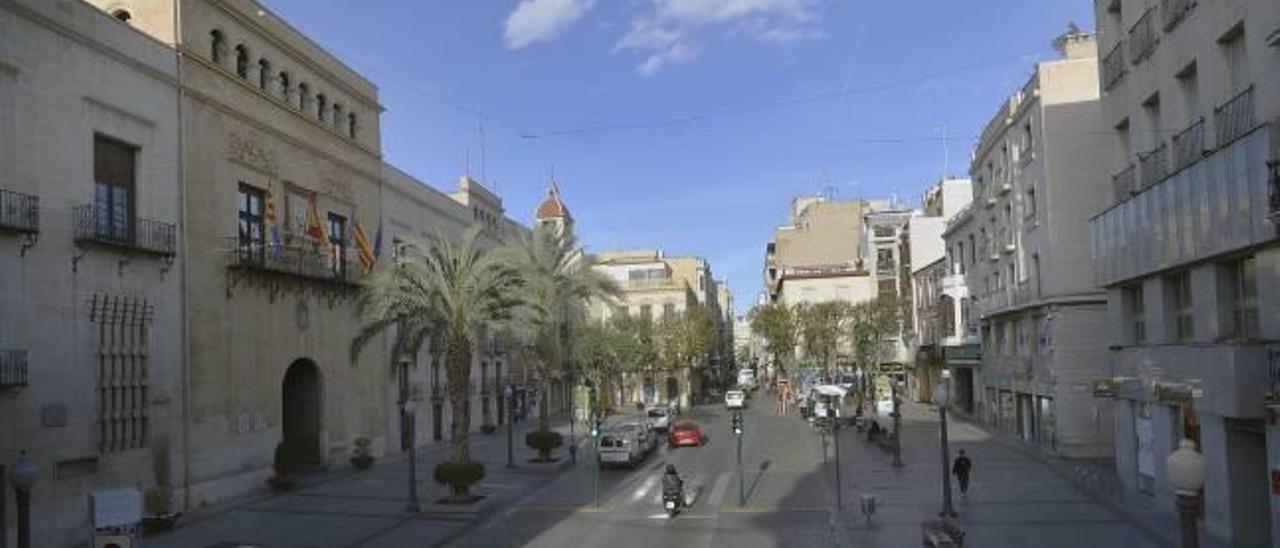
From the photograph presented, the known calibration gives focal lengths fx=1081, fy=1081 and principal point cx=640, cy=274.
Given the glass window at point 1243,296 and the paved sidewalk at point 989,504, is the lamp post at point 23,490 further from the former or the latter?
the glass window at point 1243,296

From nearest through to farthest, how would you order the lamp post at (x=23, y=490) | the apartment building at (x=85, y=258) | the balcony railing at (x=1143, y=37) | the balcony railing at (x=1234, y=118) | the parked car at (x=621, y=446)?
the lamp post at (x=23, y=490) < the balcony railing at (x=1234, y=118) < the apartment building at (x=85, y=258) < the balcony railing at (x=1143, y=37) < the parked car at (x=621, y=446)

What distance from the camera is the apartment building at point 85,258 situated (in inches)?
926

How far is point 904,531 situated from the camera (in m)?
25.5

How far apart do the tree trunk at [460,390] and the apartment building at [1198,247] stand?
1824 cm

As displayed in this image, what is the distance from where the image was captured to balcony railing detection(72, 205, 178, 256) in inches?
1006

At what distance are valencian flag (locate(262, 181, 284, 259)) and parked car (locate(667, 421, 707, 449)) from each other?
21813 mm

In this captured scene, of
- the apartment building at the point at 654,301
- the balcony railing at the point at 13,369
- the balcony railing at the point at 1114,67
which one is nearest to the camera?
the balcony railing at the point at 13,369

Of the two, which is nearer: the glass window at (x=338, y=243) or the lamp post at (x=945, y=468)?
the lamp post at (x=945, y=468)

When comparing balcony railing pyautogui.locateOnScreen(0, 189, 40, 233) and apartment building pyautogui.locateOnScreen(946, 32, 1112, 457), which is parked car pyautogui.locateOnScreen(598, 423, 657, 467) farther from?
balcony railing pyautogui.locateOnScreen(0, 189, 40, 233)

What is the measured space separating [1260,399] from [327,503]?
79.1 ft

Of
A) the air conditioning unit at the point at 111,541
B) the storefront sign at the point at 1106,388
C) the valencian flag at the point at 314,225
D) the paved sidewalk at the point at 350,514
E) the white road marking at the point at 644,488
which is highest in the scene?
the valencian flag at the point at 314,225

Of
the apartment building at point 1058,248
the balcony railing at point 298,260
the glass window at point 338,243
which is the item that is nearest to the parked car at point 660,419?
the apartment building at point 1058,248

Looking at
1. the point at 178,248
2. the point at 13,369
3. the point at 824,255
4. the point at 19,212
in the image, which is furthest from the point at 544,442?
the point at 824,255

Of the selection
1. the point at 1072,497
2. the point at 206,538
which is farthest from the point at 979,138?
the point at 206,538
